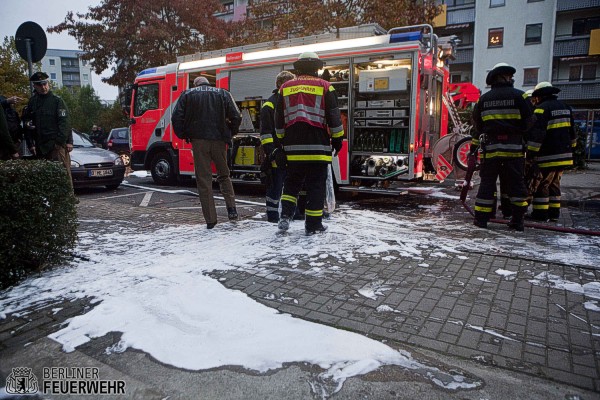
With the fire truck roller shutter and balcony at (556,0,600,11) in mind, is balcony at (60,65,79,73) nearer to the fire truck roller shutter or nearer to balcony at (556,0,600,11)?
balcony at (556,0,600,11)

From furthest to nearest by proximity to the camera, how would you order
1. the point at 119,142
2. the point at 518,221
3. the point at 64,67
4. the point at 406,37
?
the point at 64,67 < the point at 119,142 < the point at 406,37 < the point at 518,221

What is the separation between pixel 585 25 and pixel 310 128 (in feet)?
105

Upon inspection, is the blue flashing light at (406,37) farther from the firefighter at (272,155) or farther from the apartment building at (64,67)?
the apartment building at (64,67)

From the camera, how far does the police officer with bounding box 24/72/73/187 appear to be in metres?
6.29

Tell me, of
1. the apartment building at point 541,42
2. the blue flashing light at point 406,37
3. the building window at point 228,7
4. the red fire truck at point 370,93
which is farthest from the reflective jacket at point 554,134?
the building window at point 228,7

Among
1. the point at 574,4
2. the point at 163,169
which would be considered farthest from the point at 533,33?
the point at 163,169

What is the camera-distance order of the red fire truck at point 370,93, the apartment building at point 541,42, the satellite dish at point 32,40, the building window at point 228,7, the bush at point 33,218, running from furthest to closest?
the building window at point 228,7
the apartment building at point 541,42
the red fire truck at point 370,93
the satellite dish at point 32,40
the bush at point 33,218

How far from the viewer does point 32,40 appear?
5.86 metres

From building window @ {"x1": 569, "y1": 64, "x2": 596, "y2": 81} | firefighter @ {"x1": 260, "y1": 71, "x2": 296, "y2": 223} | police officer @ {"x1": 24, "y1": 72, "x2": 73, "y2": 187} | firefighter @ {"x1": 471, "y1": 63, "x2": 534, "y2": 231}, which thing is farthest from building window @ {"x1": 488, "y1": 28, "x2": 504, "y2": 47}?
police officer @ {"x1": 24, "y1": 72, "x2": 73, "y2": 187}

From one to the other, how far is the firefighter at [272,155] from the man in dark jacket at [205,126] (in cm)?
55

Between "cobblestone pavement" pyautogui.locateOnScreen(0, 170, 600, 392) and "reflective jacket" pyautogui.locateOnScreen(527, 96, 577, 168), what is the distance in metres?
2.54

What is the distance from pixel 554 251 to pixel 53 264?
15.8 ft

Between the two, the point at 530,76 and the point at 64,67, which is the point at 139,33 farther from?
the point at 64,67

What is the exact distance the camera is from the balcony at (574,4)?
27.2 metres
